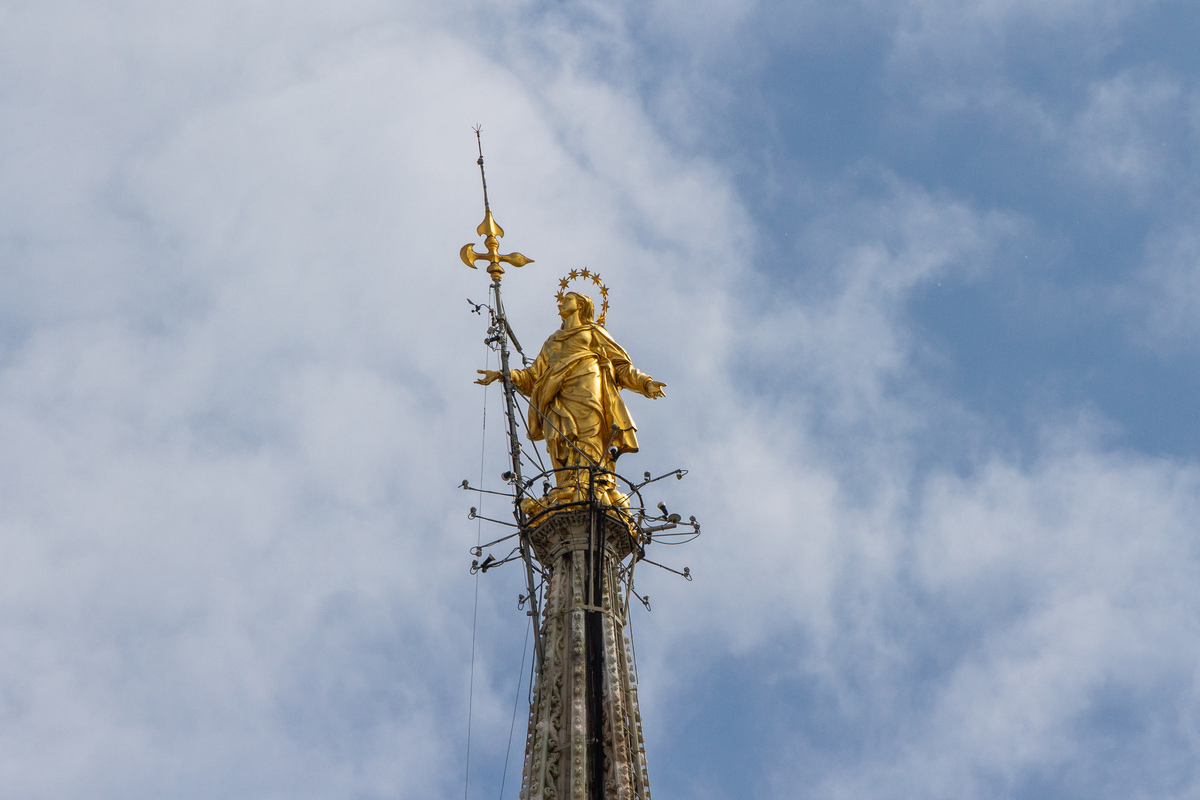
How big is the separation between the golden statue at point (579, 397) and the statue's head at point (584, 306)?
3cm

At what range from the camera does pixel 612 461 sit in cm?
4288

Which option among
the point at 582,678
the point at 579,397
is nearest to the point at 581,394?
the point at 579,397

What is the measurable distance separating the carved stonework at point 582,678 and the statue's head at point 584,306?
19.9 feet

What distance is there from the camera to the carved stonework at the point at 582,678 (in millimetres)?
37281

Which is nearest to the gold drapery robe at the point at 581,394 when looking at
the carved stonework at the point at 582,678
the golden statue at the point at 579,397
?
the golden statue at the point at 579,397

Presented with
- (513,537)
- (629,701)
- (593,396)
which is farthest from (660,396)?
(629,701)

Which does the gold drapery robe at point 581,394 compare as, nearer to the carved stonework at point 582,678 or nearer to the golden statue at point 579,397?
the golden statue at point 579,397

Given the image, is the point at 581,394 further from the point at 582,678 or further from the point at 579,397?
the point at 582,678

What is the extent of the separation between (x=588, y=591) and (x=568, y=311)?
8055 mm

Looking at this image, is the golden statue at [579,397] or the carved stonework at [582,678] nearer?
the carved stonework at [582,678]

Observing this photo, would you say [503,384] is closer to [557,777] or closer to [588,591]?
[588,591]

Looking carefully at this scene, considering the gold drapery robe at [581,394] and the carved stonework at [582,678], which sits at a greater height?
the gold drapery robe at [581,394]

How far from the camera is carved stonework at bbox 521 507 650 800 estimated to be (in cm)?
3728

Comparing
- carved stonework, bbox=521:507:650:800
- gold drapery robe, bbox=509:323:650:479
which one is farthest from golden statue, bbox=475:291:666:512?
carved stonework, bbox=521:507:650:800
